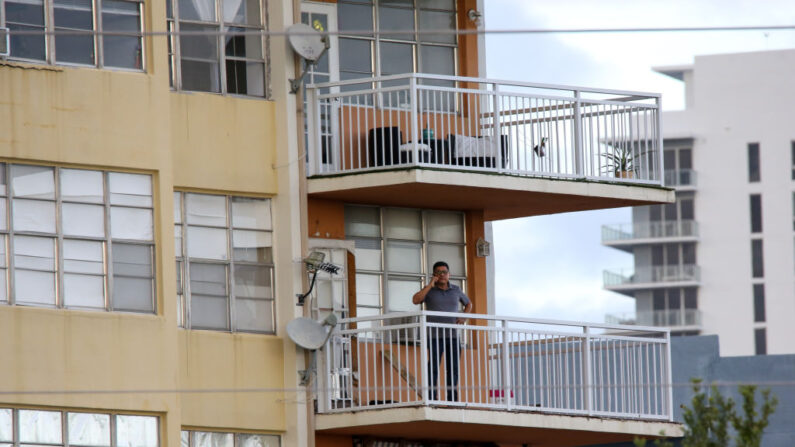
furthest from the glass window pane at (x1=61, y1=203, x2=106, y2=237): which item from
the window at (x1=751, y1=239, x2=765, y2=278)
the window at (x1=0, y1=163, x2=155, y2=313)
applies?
the window at (x1=751, y1=239, x2=765, y2=278)

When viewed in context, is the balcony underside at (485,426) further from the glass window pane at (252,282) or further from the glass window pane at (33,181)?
the glass window pane at (33,181)

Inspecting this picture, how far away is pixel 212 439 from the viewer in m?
Answer: 21.5

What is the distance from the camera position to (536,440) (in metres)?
23.6

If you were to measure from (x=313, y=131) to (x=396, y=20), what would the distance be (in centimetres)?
240

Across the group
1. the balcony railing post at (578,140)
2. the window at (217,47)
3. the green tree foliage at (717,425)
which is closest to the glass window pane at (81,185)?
the window at (217,47)

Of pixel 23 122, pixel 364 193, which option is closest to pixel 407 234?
pixel 364 193

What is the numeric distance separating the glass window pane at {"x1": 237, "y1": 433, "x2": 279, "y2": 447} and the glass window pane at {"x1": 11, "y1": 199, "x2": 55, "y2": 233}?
3227mm

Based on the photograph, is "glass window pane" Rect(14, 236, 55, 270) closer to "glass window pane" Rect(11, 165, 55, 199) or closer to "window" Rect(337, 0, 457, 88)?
"glass window pane" Rect(11, 165, 55, 199)

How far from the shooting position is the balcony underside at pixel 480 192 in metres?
22.2

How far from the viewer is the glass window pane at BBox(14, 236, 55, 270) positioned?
66.6ft

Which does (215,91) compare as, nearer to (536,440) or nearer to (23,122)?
(23,122)

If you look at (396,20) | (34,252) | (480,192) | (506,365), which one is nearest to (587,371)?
(506,365)

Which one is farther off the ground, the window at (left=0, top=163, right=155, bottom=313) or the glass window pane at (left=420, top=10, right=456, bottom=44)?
the glass window pane at (left=420, top=10, right=456, bottom=44)

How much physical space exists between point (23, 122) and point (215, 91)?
9.00ft
